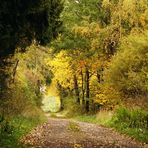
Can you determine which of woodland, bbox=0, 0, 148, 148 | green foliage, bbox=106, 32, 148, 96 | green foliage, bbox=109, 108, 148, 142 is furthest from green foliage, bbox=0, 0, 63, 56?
green foliage, bbox=106, 32, 148, 96

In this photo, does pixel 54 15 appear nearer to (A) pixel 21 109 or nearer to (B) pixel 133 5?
(A) pixel 21 109

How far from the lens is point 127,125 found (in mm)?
26344

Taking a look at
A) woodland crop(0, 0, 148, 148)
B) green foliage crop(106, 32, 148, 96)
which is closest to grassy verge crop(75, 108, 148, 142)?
woodland crop(0, 0, 148, 148)

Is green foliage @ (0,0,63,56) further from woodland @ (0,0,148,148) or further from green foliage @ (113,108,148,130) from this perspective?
green foliage @ (113,108,148,130)

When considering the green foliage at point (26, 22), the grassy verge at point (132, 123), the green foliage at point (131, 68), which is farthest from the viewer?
the green foliage at point (131, 68)

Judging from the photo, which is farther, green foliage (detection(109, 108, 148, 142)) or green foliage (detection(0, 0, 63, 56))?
green foliage (detection(109, 108, 148, 142))

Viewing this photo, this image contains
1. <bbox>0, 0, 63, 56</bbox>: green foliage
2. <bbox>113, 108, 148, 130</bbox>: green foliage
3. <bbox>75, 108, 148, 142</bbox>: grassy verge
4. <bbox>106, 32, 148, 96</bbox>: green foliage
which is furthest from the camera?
<bbox>106, 32, 148, 96</bbox>: green foliage

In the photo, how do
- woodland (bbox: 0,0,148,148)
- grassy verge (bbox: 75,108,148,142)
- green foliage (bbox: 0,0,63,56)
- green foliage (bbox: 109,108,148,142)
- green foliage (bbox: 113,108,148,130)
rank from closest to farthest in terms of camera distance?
green foliage (bbox: 0,0,63,56)
woodland (bbox: 0,0,148,148)
grassy verge (bbox: 75,108,148,142)
green foliage (bbox: 109,108,148,142)
green foliage (bbox: 113,108,148,130)

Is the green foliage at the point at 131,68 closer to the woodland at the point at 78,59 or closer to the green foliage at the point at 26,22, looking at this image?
the woodland at the point at 78,59

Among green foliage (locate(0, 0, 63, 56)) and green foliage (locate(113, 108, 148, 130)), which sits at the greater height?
green foliage (locate(0, 0, 63, 56))

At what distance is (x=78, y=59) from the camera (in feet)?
152

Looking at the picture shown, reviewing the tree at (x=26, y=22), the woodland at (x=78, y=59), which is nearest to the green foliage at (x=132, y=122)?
the woodland at (x=78, y=59)

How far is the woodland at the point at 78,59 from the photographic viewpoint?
16.3 meters

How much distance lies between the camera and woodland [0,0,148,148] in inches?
643
